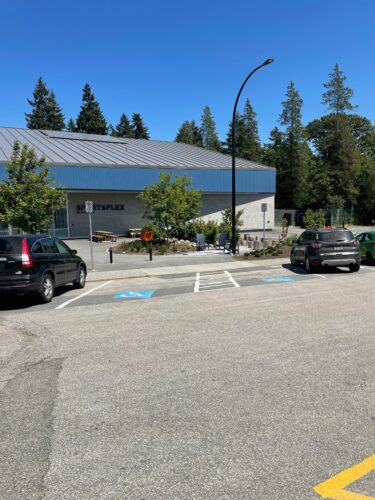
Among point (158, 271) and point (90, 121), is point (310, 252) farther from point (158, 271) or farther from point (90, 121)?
point (90, 121)

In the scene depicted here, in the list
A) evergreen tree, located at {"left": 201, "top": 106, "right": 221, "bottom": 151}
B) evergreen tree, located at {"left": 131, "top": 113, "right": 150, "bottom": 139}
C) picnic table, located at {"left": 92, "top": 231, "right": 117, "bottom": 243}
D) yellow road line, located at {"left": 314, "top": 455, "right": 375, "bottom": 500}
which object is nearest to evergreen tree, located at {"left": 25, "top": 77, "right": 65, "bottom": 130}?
evergreen tree, located at {"left": 131, "top": 113, "right": 150, "bottom": 139}

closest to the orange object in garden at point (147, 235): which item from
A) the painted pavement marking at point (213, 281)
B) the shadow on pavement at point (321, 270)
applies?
the painted pavement marking at point (213, 281)

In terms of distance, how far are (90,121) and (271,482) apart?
268 ft

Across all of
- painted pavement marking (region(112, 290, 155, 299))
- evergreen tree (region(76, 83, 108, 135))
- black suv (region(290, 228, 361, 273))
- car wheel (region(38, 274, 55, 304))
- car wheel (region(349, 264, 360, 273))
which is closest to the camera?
car wheel (region(38, 274, 55, 304))

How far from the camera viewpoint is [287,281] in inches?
549

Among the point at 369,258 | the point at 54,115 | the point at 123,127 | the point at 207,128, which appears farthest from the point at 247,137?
the point at 369,258

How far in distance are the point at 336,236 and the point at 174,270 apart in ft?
21.1

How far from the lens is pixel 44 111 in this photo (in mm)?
80000

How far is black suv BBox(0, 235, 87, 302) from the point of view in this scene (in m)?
9.88

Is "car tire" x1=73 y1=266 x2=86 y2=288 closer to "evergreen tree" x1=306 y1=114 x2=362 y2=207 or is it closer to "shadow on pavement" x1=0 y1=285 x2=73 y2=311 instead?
"shadow on pavement" x1=0 y1=285 x2=73 y2=311

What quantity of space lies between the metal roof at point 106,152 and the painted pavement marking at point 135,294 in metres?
20.1

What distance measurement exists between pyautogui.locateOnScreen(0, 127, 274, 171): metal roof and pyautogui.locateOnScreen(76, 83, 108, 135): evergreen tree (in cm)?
3484

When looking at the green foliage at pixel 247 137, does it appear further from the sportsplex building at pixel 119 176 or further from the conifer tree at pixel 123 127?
the sportsplex building at pixel 119 176

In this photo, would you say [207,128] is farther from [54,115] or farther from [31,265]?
[31,265]
